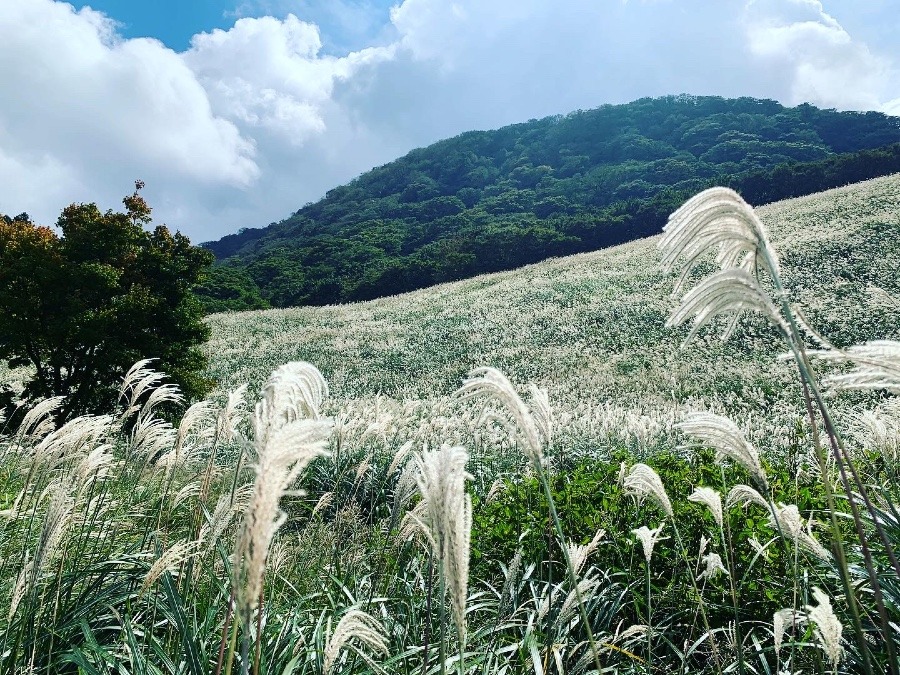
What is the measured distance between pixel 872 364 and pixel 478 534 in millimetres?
4414

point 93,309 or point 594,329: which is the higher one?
point 93,309

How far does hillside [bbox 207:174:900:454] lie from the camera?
48.2ft

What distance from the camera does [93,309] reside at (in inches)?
537

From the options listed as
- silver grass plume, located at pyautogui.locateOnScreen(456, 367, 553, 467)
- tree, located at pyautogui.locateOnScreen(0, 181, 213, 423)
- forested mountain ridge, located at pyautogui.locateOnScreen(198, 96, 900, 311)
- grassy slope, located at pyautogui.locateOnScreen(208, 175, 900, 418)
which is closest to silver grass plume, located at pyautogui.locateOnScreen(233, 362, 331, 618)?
silver grass plume, located at pyautogui.locateOnScreen(456, 367, 553, 467)

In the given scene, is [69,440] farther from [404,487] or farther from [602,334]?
[602,334]

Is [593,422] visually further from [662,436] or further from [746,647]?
[746,647]

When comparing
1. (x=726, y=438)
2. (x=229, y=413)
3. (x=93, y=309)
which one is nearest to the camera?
(x=726, y=438)

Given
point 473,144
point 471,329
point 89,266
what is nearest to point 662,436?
point 89,266

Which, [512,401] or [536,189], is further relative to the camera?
[536,189]

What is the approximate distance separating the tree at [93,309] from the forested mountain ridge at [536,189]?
44.8 m

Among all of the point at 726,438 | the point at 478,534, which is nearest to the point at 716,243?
the point at 726,438

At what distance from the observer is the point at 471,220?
86.2 metres

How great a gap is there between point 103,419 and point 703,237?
3.96 metres

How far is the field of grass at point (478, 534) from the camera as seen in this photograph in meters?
1.69
